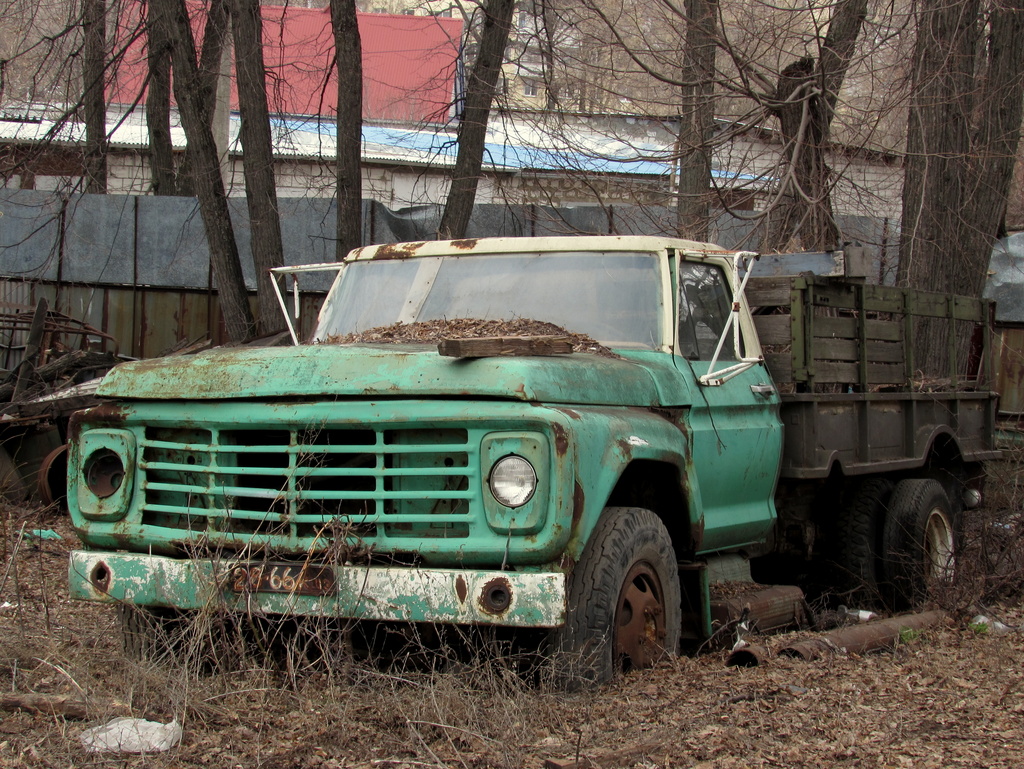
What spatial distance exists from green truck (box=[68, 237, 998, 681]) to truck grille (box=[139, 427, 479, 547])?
0.04 ft

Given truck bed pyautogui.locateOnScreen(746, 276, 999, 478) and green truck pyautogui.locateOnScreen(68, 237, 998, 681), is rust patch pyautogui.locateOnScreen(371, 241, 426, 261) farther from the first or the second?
truck bed pyautogui.locateOnScreen(746, 276, 999, 478)

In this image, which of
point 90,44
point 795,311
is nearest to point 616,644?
point 795,311

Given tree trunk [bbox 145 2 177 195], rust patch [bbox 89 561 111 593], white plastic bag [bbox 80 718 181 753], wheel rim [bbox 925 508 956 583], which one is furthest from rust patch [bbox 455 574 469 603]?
tree trunk [bbox 145 2 177 195]

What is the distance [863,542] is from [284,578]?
4198 millimetres

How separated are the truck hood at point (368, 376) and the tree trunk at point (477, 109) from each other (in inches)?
251

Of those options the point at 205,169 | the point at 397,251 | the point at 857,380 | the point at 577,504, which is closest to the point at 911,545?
the point at 857,380

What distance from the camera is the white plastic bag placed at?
133 inches

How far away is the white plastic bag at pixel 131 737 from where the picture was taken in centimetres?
337

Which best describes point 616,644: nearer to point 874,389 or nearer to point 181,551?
point 181,551

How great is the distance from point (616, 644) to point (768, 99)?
7122 mm

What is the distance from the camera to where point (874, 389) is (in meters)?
7.41

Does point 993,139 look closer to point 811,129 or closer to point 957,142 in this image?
point 957,142

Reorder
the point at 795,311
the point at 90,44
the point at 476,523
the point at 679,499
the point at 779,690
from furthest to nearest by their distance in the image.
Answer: the point at 90,44
the point at 795,311
the point at 679,499
the point at 779,690
the point at 476,523

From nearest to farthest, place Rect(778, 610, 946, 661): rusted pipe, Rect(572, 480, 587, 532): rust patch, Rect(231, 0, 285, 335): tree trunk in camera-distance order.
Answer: Rect(572, 480, 587, 532): rust patch, Rect(778, 610, 946, 661): rusted pipe, Rect(231, 0, 285, 335): tree trunk
